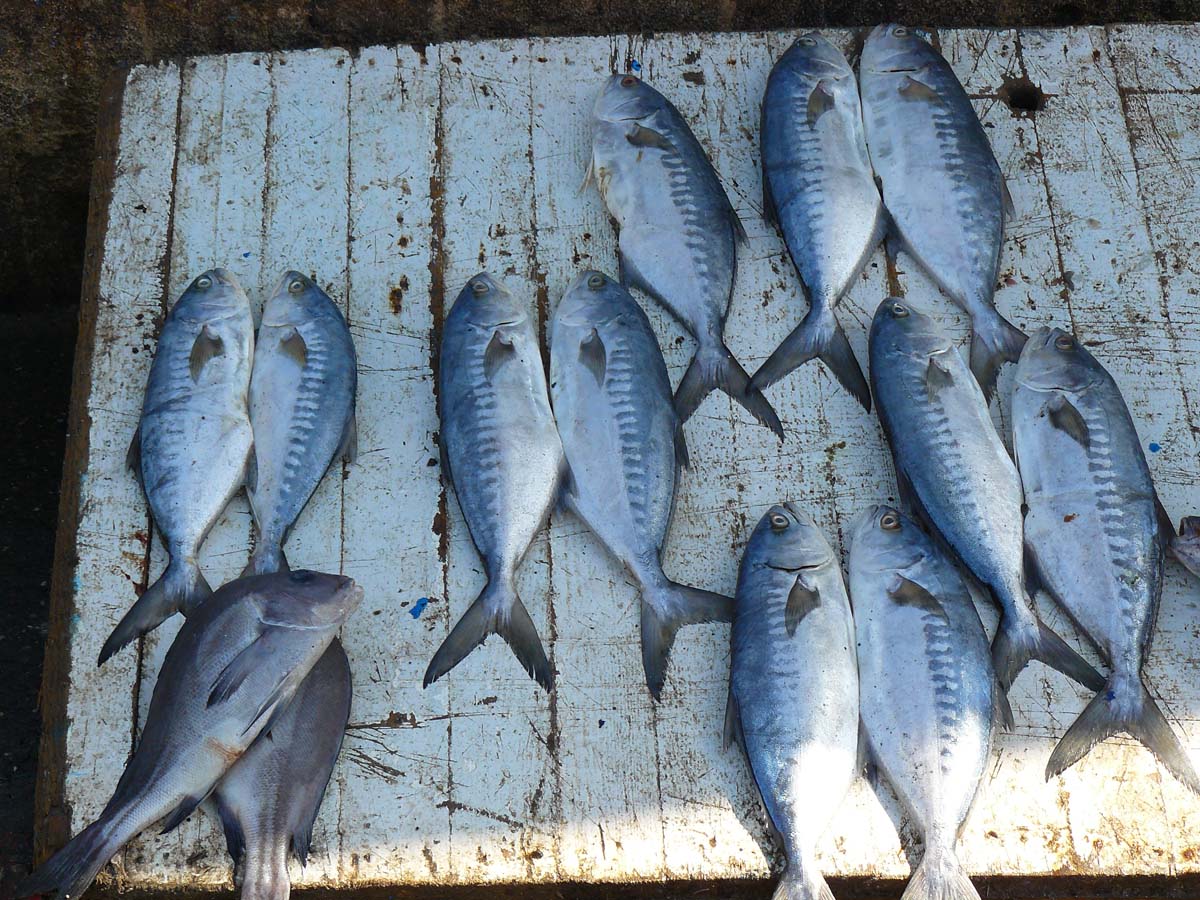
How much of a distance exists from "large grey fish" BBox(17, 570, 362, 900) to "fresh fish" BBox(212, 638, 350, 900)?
0.19ft

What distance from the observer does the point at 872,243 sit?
132 inches

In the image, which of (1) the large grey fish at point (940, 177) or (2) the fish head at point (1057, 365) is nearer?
(2) the fish head at point (1057, 365)

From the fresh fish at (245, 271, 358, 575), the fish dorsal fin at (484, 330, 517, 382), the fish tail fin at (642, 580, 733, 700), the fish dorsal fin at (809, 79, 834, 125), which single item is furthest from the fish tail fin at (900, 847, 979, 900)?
the fish dorsal fin at (809, 79, 834, 125)

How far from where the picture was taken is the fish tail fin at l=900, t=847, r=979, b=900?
244 cm

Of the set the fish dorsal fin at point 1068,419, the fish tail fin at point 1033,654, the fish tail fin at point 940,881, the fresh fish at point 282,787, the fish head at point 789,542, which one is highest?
the fish dorsal fin at point 1068,419

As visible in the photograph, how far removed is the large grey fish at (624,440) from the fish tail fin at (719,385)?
0.08m

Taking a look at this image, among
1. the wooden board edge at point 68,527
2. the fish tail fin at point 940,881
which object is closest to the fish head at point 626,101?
the wooden board edge at point 68,527

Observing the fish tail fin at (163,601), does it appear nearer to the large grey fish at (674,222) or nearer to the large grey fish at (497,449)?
the large grey fish at (497,449)

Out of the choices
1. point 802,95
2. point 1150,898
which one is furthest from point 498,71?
point 1150,898

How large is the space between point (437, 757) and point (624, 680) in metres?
0.55

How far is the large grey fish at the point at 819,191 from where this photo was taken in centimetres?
317

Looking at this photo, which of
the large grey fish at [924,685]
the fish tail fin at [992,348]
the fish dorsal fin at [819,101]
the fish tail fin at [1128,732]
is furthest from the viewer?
the fish dorsal fin at [819,101]

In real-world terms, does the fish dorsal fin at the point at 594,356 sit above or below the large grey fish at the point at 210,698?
above

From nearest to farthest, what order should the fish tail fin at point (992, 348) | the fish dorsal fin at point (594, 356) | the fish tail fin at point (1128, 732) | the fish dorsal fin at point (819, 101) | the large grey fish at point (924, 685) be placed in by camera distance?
the large grey fish at point (924, 685), the fish tail fin at point (1128, 732), the fish dorsal fin at point (594, 356), the fish tail fin at point (992, 348), the fish dorsal fin at point (819, 101)
